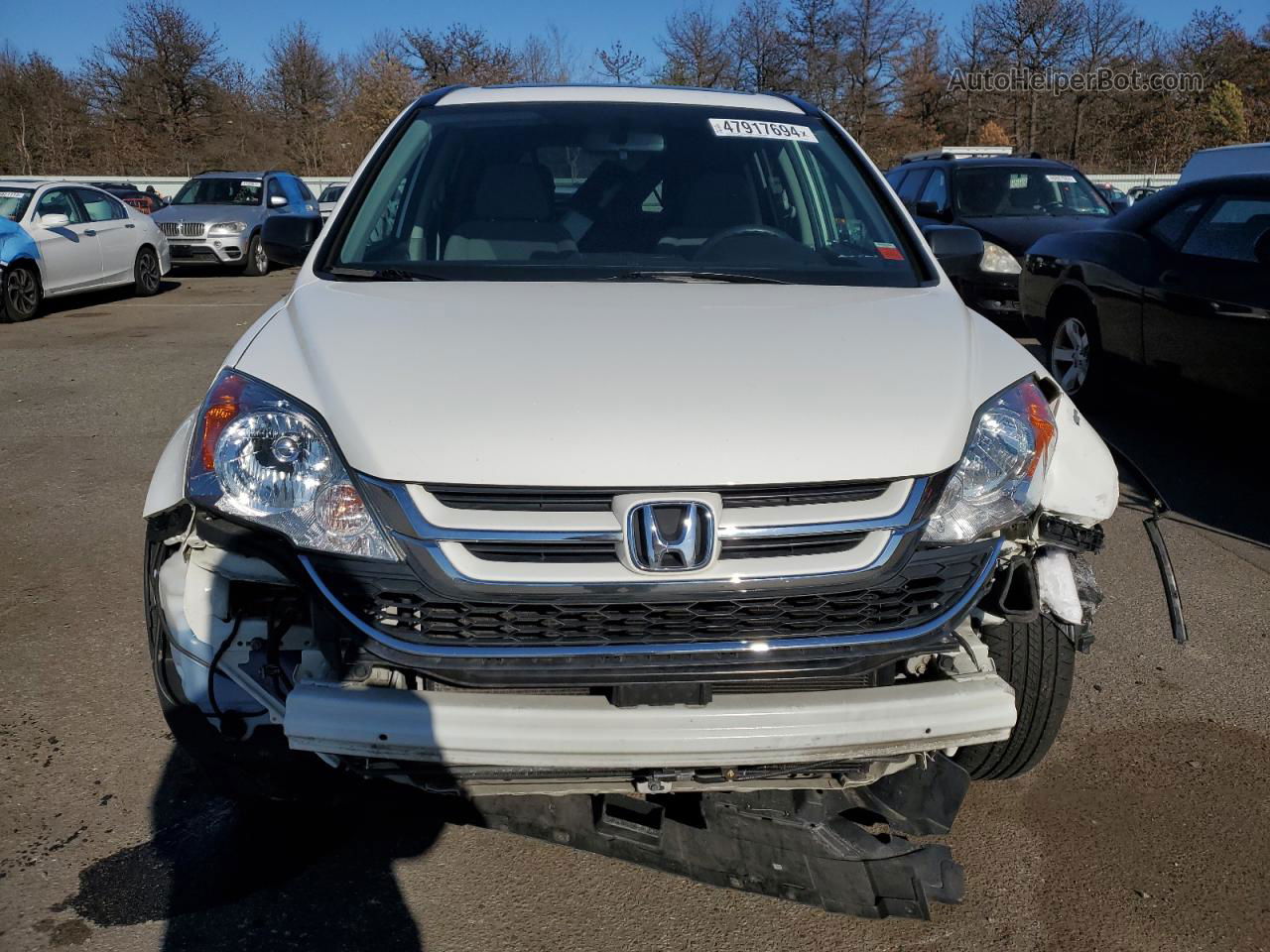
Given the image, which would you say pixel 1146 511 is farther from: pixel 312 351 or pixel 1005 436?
pixel 312 351

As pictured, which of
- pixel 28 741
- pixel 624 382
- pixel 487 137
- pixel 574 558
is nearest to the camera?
pixel 574 558

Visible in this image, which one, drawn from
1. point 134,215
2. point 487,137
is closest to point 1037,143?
point 134,215

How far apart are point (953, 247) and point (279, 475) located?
8.07ft

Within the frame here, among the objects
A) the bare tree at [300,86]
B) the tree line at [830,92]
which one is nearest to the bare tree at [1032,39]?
the tree line at [830,92]

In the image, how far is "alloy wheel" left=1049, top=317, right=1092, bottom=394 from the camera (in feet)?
23.6

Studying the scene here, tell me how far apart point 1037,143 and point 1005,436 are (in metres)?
46.9

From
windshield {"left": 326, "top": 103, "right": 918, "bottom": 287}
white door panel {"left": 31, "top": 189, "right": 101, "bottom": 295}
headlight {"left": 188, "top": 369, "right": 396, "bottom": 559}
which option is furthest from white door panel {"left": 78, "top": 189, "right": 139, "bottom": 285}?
headlight {"left": 188, "top": 369, "right": 396, "bottom": 559}

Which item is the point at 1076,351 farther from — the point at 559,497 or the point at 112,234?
the point at 112,234

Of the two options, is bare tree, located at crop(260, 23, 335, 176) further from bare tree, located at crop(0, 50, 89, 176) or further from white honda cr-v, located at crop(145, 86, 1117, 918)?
white honda cr-v, located at crop(145, 86, 1117, 918)

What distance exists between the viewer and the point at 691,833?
2467 millimetres

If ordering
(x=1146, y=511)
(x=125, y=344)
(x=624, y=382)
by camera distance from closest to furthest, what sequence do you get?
1. (x=624, y=382)
2. (x=1146, y=511)
3. (x=125, y=344)

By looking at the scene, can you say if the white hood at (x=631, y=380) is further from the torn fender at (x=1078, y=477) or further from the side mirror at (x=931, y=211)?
the side mirror at (x=931, y=211)

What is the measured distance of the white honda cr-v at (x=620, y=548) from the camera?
6.86ft

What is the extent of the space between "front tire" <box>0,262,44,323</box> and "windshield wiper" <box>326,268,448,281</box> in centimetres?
1075
